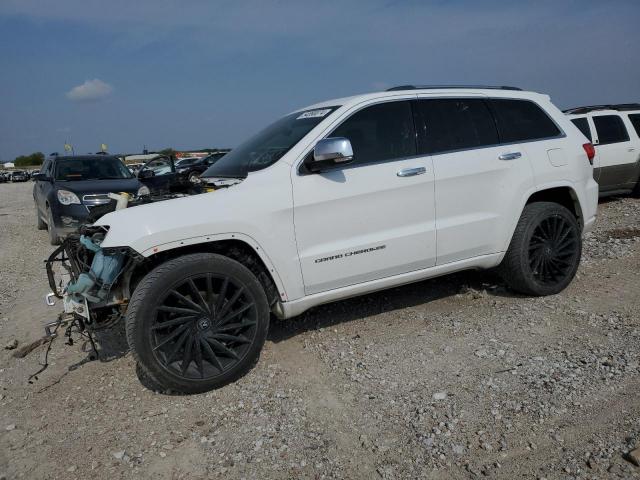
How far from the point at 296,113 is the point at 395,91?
2.87ft

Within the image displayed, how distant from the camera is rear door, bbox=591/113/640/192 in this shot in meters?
9.45

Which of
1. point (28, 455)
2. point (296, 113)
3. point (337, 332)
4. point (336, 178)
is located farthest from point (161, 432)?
point (296, 113)

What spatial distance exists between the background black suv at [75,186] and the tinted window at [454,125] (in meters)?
5.19

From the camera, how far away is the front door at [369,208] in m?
3.49

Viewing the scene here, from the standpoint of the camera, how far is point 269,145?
12.8ft

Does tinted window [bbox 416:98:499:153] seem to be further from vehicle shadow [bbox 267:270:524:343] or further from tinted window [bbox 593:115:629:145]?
tinted window [bbox 593:115:629:145]

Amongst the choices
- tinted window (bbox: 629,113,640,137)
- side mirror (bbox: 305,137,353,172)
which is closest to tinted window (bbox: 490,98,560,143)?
side mirror (bbox: 305,137,353,172)

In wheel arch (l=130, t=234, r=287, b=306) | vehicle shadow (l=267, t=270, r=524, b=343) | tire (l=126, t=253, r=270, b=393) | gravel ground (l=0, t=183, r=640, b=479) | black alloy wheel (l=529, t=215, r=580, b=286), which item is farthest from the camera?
black alloy wheel (l=529, t=215, r=580, b=286)

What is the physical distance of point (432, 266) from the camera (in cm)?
404

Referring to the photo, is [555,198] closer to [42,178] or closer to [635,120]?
[635,120]

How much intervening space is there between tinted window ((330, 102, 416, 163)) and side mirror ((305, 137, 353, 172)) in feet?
1.00

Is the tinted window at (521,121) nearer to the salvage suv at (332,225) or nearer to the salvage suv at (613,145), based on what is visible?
the salvage suv at (332,225)

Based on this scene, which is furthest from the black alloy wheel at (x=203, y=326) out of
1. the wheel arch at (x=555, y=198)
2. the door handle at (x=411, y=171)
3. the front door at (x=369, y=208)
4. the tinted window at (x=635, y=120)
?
the tinted window at (x=635, y=120)

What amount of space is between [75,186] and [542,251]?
7.46 meters
